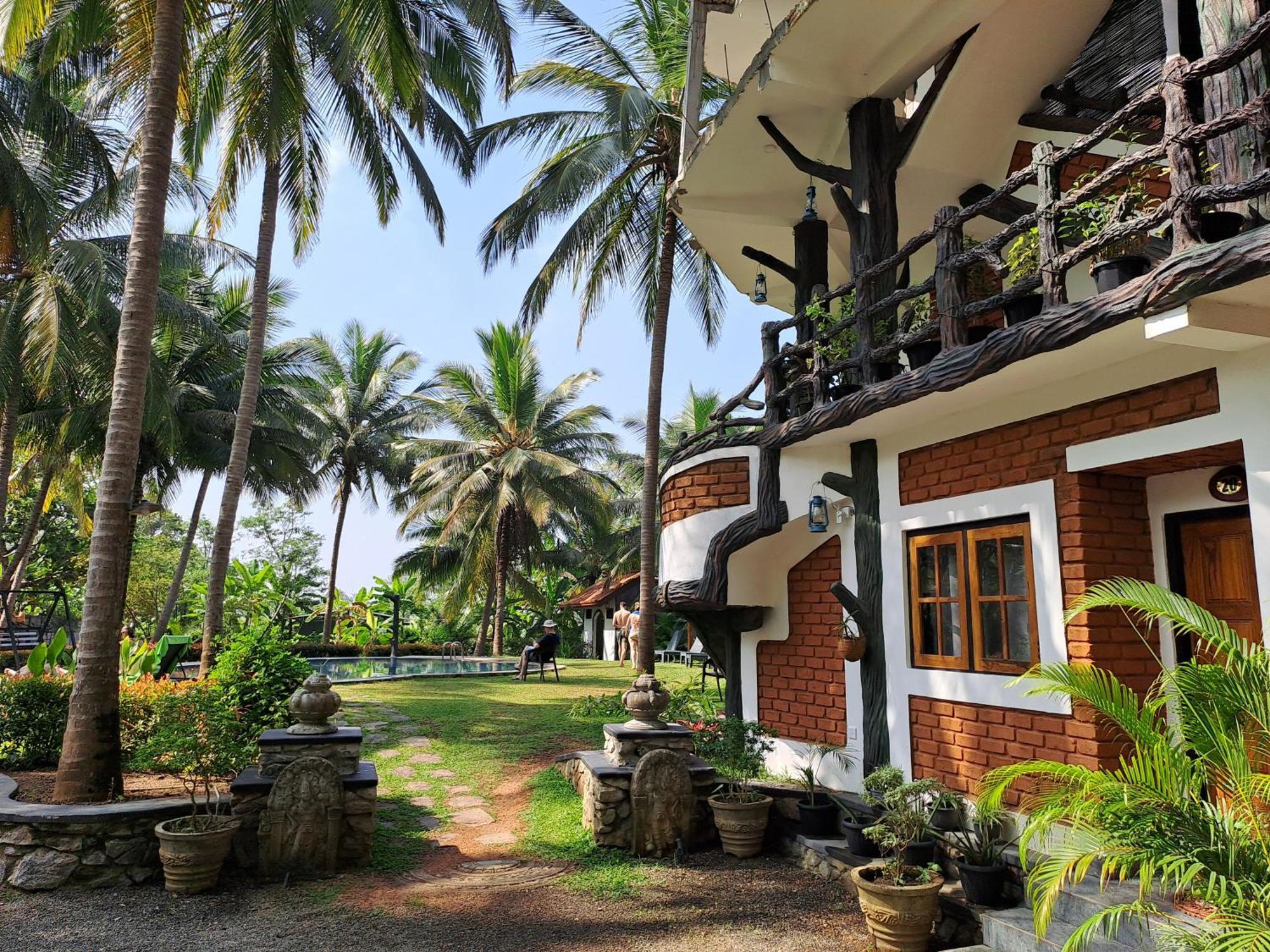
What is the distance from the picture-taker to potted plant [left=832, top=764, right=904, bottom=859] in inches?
224

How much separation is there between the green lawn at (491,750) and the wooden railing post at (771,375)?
3892mm

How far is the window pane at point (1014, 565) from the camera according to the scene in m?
5.84

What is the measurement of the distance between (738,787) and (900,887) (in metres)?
2.21

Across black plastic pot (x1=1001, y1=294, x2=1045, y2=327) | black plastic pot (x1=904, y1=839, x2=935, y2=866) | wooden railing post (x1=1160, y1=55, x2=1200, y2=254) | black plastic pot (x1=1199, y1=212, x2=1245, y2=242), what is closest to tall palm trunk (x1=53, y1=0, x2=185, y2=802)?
black plastic pot (x1=904, y1=839, x2=935, y2=866)

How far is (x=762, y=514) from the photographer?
780 centimetres

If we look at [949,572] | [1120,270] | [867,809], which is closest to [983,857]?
[867,809]

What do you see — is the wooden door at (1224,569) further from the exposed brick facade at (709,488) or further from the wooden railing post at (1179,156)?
the exposed brick facade at (709,488)

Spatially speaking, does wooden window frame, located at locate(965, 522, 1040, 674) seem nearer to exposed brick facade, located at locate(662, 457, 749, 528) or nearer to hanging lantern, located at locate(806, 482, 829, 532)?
hanging lantern, located at locate(806, 482, 829, 532)

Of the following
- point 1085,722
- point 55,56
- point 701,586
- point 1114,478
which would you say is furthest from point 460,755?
point 55,56

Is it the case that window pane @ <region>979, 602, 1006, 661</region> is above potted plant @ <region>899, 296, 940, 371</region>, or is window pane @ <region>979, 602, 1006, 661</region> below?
below

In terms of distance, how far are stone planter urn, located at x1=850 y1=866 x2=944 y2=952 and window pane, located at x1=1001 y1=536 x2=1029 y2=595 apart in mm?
2104

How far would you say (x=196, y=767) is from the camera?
591 cm

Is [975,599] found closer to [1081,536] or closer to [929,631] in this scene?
[929,631]

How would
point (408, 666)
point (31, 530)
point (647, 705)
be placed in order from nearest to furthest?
point (647, 705)
point (31, 530)
point (408, 666)
